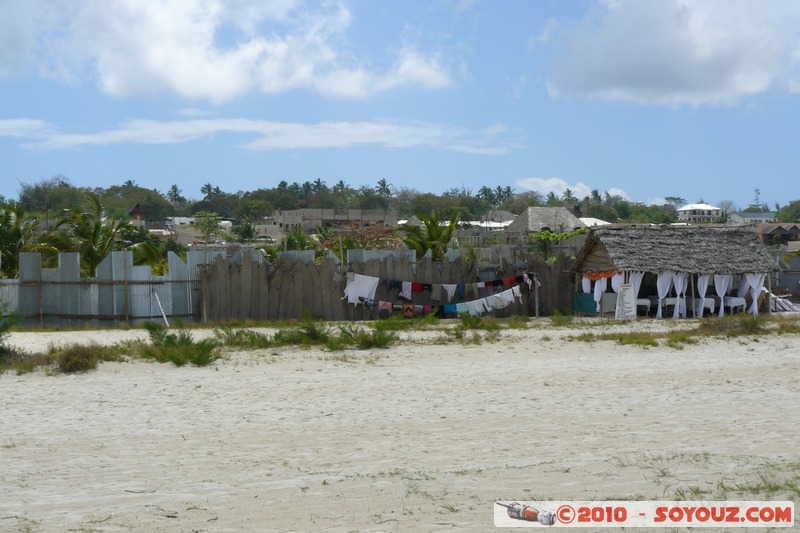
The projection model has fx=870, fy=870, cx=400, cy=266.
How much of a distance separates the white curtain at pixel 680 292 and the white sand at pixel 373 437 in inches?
378

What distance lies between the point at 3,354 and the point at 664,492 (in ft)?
40.4

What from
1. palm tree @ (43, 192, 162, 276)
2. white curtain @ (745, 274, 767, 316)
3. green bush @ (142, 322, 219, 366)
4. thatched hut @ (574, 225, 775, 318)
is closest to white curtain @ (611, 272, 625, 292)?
thatched hut @ (574, 225, 775, 318)

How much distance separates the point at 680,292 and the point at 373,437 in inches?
715

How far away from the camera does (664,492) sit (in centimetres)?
711

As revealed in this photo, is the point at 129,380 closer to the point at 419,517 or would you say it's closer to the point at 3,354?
the point at 3,354

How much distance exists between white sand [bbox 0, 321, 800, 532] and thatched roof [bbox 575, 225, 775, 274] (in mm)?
9211

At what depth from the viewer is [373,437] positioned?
9805mm

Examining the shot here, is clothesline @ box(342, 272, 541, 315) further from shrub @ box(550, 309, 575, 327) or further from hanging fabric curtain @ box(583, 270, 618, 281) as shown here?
hanging fabric curtain @ box(583, 270, 618, 281)

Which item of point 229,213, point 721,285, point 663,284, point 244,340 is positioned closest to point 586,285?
point 663,284

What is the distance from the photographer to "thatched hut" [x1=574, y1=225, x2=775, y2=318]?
83.0 feet

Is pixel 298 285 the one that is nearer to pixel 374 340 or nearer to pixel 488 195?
pixel 374 340

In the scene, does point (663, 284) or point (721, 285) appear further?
point (721, 285)

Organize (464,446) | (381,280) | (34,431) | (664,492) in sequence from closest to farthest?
(664,492)
(464,446)
(34,431)
(381,280)

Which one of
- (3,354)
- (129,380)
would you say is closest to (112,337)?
(3,354)
